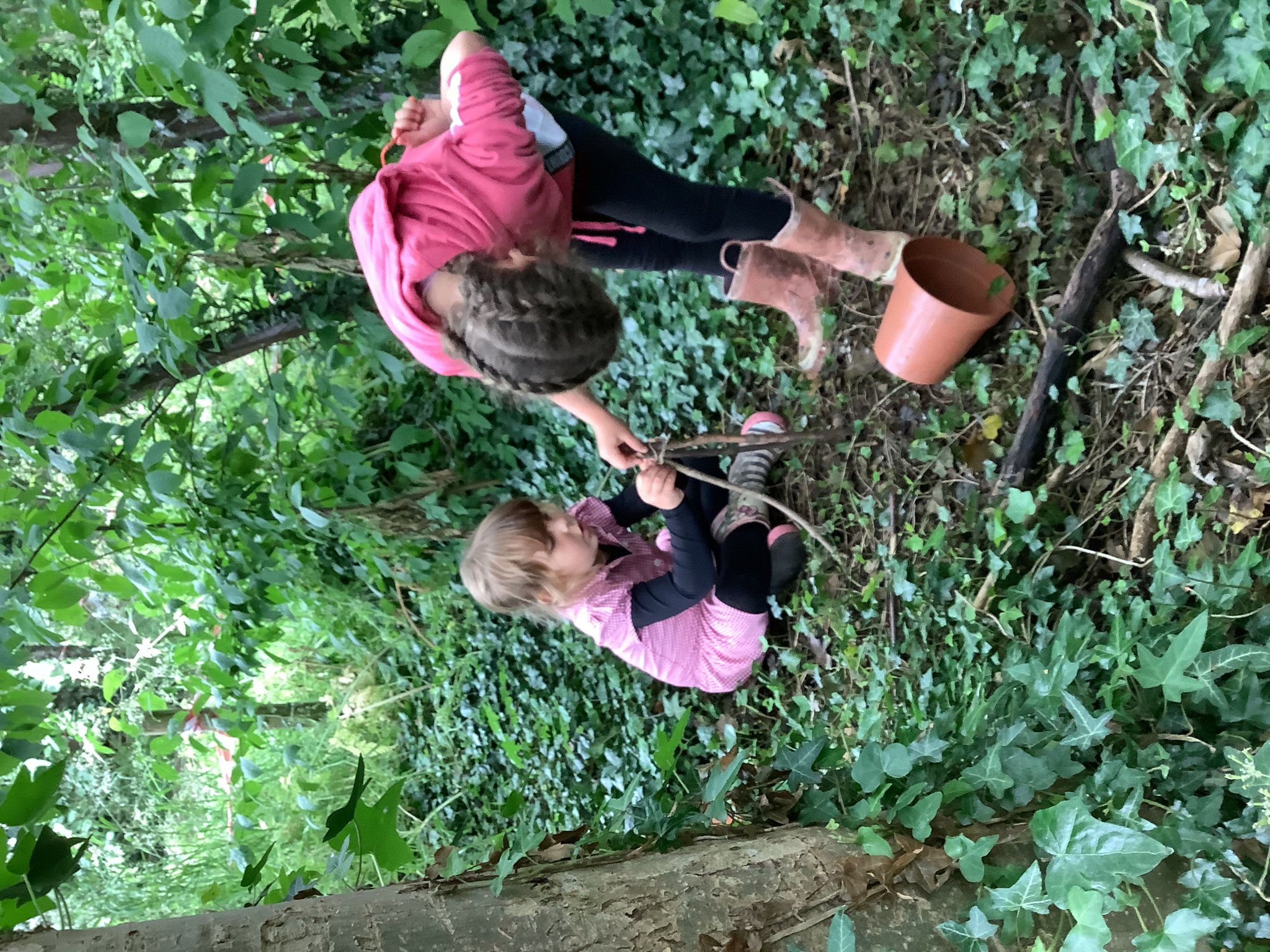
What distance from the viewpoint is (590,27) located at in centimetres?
270

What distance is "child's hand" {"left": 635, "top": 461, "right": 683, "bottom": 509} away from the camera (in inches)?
84.7

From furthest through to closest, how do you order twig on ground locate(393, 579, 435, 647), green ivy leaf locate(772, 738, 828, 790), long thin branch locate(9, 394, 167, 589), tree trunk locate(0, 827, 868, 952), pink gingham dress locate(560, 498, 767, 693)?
twig on ground locate(393, 579, 435, 647)
pink gingham dress locate(560, 498, 767, 693)
long thin branch locate(9, 394, 167, 589)
green ivy leaf locate(772, 738, 828, 790)
tree trunk locate(0, 827, 868, 952)

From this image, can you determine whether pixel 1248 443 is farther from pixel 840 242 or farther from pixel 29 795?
pixel 29 795

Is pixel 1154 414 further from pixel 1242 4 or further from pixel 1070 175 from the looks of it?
pixel 1242 4

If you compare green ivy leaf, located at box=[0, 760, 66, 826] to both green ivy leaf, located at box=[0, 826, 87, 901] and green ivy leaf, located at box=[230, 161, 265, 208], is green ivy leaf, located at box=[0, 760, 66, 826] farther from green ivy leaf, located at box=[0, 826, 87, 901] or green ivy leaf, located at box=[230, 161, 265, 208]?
green ivy leaf, located at box=[230, 161, 265, 208]

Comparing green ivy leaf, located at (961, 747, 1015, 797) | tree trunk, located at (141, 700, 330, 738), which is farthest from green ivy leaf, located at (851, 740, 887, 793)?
tree trunk, located at (141, 700, 330, 738)

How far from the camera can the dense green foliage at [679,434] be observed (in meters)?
1.13

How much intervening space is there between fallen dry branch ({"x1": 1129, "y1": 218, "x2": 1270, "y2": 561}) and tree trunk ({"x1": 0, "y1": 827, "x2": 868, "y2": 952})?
1.02 metres

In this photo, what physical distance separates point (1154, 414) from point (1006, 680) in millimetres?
657

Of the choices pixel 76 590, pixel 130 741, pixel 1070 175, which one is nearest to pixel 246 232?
pixel 76 590

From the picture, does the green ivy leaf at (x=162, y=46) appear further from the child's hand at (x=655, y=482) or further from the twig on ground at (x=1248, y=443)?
the twig on ground at (x=1248, y=443)

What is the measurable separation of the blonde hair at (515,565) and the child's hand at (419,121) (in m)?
1.08

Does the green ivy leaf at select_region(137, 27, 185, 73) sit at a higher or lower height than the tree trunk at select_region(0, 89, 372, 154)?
higher

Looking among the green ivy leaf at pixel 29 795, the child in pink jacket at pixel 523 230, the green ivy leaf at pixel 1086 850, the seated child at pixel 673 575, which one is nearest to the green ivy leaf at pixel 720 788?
the green ivy leaf at pixel 1086 850
